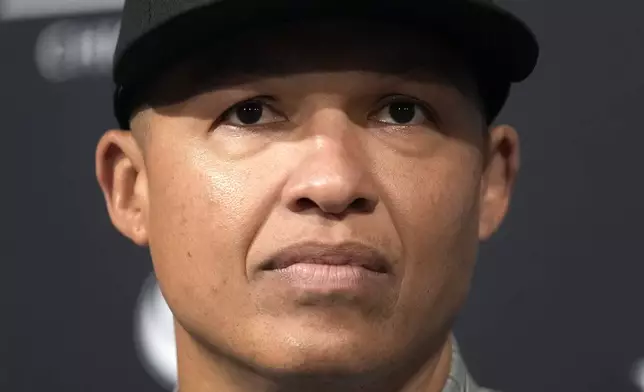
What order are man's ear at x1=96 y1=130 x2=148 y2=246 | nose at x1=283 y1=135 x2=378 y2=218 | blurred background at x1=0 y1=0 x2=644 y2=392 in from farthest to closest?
blurred background at x1=0 y1=0 x2=644 y2=392
man's ear at x1=96 y1=130 x2=148 y2=246
nose at x1=283 y1=135 x2=378 y2=218

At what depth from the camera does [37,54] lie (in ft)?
4.30

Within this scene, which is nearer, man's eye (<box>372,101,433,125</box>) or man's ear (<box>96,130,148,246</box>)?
man's eye (<box>372,101,433,125</box>)

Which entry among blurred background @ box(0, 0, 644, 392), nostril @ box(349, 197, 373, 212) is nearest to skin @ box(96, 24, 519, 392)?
nostril @ box(349, 197, 373, 212)

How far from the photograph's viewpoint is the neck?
666 millimetres

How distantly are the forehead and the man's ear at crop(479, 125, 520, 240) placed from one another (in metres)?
0.18

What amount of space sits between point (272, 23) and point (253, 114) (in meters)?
0.09

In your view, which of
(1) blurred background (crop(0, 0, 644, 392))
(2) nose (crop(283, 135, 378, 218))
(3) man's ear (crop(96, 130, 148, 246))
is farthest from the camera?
(1) blurred background (crop(0, 0, 644, 392))

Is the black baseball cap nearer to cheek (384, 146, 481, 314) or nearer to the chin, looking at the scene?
cheek (384, 146, 481, 314)

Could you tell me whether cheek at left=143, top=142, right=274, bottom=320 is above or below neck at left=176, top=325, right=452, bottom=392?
above

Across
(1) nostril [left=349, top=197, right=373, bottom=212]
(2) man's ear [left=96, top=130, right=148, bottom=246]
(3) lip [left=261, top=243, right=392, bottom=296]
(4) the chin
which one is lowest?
(4) the chin

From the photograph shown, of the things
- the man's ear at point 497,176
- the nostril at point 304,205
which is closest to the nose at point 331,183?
the nostril at point 304,205

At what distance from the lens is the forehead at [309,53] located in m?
0.66

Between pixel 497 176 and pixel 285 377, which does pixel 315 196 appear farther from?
pixel 497 176

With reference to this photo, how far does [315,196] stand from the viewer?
62cm
